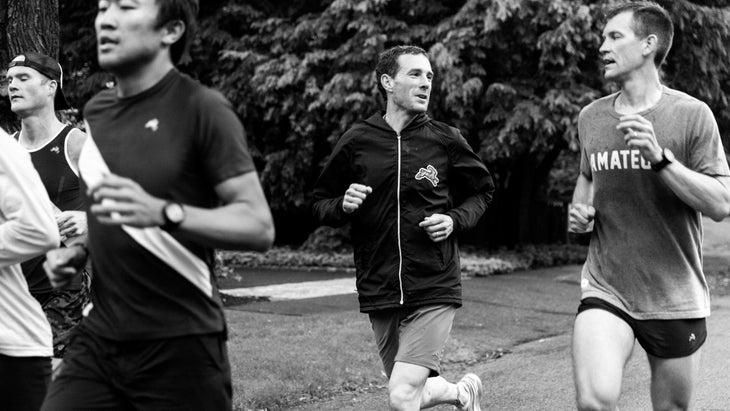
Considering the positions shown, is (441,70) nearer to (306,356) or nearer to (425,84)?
(306,356)

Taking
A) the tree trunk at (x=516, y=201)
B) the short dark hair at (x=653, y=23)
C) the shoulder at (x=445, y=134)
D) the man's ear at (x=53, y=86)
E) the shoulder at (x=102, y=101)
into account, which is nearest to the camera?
the shoulder at (x=102, y=101)

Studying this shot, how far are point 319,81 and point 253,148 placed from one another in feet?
8.38

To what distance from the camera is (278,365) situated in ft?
27.0

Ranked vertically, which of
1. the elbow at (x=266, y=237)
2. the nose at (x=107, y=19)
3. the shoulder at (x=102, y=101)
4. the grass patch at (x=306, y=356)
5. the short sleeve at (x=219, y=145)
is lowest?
the grass patch at (x=306, y=356)

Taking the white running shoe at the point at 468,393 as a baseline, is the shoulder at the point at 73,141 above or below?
above

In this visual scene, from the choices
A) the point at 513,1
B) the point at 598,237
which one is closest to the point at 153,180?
the point at 598,237

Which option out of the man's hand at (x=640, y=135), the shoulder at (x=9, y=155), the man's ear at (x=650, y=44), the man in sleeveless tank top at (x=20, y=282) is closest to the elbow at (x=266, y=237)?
the man in sleeveless tank top at (x=20, y=282)

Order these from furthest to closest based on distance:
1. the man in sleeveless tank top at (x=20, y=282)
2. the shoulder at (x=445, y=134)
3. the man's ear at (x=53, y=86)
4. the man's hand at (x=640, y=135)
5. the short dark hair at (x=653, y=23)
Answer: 1. the shoulder at (x=445, y=134)
2. the man's ear at (x=53, y=86)
3. the short dark hair at (x=653, y=23)
4. the man's hand at (x=640, y=135)
5. the man in sleeveless tank top at (x=20, y=282)

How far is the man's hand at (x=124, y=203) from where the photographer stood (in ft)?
8.96

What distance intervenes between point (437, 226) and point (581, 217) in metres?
0.96

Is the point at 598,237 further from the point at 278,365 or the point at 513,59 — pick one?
the point at 513,59

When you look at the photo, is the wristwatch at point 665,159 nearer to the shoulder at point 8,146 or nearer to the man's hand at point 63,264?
the man's hand at point 63,264

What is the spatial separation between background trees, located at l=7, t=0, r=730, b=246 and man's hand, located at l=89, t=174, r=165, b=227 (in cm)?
1554

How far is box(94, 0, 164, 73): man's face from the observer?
3.16m
